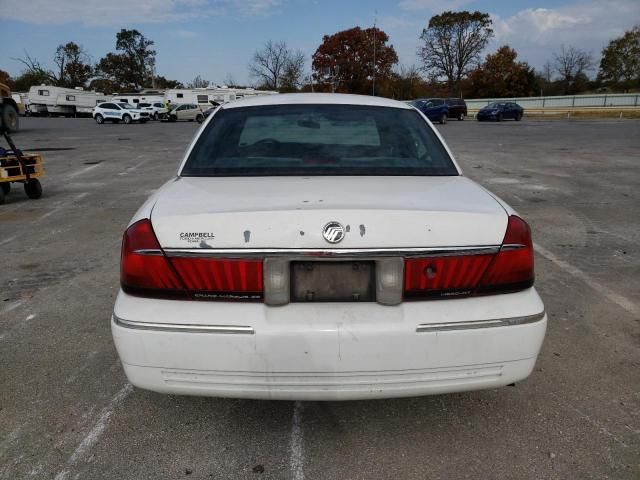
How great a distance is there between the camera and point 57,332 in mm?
3604

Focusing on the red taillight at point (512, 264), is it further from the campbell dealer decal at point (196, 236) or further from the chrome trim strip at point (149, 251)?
the chrome trim strip at point (149, 251)

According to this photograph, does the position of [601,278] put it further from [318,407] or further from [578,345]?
[318,407]

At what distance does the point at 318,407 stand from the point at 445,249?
1.14 metres

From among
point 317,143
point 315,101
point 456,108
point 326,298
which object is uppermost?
point 315,101

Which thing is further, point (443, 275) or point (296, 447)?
point (296, 447)

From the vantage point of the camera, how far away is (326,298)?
2.08 m

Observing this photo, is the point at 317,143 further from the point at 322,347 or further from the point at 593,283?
the point at 593,283

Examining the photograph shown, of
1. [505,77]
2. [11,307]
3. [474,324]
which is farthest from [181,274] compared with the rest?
[505,77]

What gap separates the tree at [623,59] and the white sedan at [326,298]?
75.2 metres

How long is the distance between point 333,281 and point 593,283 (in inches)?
133

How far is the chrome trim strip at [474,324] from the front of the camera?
2020 mm

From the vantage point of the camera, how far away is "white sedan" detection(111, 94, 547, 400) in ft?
6.57

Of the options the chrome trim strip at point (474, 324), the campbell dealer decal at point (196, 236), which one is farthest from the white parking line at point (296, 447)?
the campbell dealer decal at point (196, 236)

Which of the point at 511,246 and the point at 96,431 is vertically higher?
the point at 511,246
